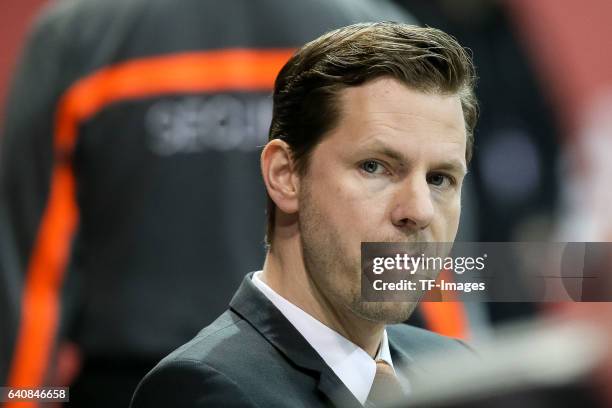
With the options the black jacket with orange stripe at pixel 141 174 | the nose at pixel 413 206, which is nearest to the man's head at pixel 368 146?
the nose at pixel 413 206

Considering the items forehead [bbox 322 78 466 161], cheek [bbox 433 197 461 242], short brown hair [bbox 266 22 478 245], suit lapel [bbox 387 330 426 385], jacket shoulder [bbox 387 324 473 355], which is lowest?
suit lapel [bbox 387 330 426 385]

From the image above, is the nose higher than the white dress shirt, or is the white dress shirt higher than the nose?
the nose

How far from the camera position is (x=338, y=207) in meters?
0.99

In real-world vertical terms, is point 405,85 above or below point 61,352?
above

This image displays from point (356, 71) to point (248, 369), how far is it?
9.3 inches

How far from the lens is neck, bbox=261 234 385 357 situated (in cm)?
102

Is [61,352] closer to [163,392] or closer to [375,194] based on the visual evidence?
[163,392]

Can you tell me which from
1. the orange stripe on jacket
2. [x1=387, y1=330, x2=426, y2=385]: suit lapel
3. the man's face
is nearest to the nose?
the man's face

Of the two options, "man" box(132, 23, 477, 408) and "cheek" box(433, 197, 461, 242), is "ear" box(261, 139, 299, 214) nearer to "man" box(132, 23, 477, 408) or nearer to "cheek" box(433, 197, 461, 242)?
"man" box(132, 23, 477, 408)

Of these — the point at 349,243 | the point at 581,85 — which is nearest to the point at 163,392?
the point at 349,243

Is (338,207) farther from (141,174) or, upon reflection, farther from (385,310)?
(141,174)

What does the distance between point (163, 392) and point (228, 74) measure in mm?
330

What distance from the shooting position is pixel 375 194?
98 centimetres

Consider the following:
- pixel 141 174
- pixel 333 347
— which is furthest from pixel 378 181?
pixel 141 174
